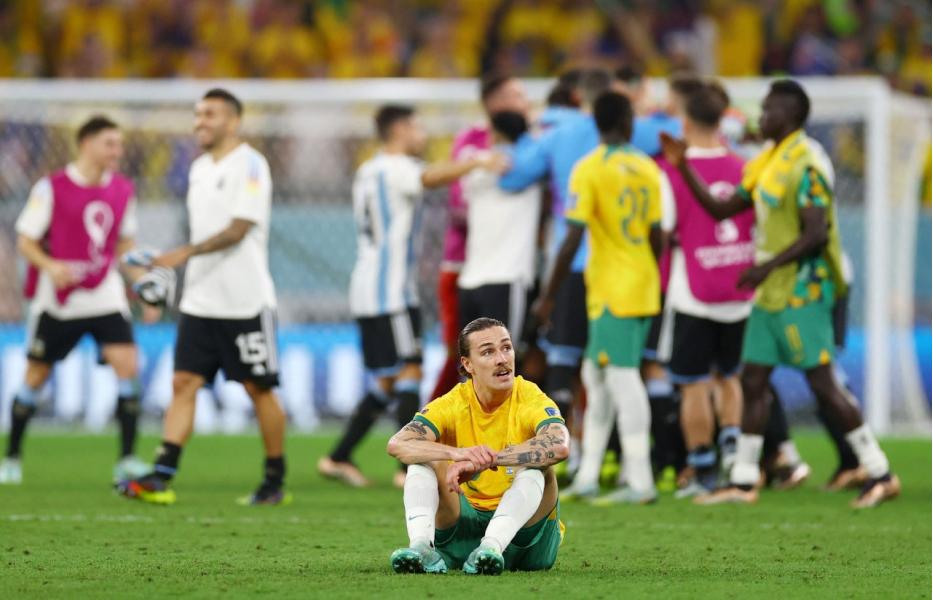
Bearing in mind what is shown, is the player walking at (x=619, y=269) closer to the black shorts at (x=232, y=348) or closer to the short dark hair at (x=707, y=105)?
the short dark hair at (x=707, y=105)

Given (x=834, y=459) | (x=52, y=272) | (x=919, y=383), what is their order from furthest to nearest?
(x=919, y=383)
(x=834, y=459)
(x=52, y=272)

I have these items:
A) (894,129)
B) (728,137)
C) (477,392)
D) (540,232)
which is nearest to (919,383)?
(894,129)

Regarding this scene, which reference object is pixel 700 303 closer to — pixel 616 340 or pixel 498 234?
pixel 616 340

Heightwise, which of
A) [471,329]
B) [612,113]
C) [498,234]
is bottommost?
[471,329]

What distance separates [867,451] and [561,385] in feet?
5.70

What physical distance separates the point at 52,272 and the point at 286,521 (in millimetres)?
2686

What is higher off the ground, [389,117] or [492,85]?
[492,85]

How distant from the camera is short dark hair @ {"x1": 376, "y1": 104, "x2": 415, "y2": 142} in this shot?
34.9 ft

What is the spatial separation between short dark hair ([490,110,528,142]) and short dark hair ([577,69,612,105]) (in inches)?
17.0

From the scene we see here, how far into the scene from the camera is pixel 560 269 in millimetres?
9055

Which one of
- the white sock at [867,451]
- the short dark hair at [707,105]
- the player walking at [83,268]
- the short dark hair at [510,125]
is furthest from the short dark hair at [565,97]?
the white sock at [867,451]

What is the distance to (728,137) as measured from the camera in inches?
439

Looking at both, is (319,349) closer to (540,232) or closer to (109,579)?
(540,232)

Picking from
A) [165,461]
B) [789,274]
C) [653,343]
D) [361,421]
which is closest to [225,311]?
[165,461]
